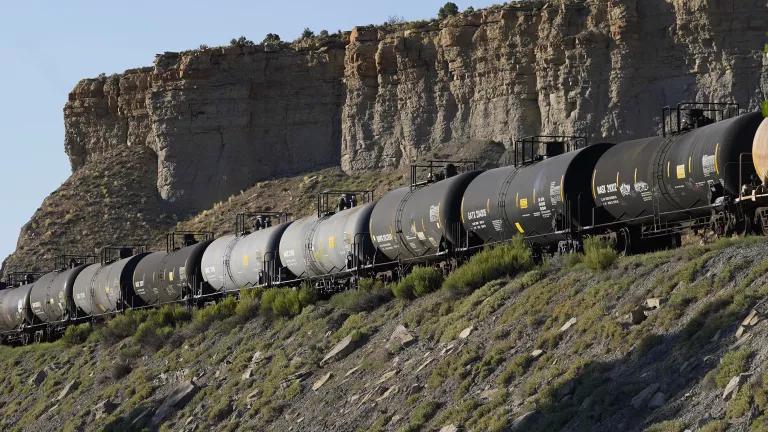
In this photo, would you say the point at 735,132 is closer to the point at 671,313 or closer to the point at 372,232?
the point at 671,313

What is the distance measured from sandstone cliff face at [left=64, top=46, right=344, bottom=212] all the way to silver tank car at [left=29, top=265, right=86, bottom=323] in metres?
29.1

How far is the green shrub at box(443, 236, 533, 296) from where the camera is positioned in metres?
28.2

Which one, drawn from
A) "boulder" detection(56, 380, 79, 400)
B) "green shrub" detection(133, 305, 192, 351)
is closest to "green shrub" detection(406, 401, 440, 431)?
"green shrub" detection(133, 305, 192, 351)

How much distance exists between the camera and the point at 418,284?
99.6ft

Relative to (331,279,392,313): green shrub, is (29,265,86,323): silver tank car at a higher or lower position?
lower

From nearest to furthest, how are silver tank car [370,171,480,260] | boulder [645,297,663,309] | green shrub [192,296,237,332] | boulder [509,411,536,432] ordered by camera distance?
1. boulder [509,411,536,432]
2. boulder [645,297,663,309]
3. silver tank car [370,171,480,260]
4. green shrub [192,296,237,332]

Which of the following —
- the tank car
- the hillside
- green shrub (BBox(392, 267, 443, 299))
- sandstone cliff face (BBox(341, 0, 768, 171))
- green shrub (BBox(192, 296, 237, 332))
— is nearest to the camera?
the hillside

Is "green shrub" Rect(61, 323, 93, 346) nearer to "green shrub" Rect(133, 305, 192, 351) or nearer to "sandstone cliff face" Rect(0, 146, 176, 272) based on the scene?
"green shrub" Rect(133, 305, 192, 351)

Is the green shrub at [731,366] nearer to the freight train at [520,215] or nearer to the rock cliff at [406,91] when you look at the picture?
the freight train at [520,215]

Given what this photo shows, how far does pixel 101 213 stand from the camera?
8906cm

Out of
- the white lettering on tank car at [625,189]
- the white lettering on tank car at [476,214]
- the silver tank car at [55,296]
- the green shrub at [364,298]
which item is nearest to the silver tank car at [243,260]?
the green shrub at [364,298]

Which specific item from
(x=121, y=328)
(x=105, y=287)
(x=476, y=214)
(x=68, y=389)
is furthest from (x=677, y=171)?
(x=105, y=287)

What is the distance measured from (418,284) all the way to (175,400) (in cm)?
610

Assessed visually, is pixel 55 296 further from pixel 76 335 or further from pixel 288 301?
pixel 288 301
